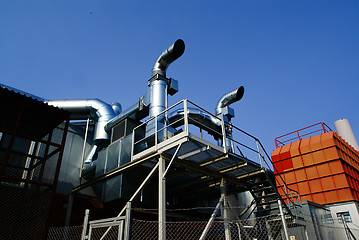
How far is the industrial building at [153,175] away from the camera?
28.1ft

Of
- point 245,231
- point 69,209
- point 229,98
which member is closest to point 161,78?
point 229,98

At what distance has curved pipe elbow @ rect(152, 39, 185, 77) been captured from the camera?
41.5 feet

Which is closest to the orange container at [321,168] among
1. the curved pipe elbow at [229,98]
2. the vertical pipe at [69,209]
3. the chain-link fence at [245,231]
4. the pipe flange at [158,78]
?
the chain-link fence at [245,231]

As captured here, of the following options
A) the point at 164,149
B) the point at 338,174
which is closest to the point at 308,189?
the point at 338,174

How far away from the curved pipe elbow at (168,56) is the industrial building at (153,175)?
0.05 meters

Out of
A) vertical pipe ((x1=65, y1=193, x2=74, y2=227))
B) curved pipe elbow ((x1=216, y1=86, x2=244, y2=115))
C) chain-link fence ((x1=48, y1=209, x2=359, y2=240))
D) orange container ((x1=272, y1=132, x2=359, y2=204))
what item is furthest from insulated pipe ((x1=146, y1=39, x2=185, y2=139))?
orange container ((x1=272, y1=132, x2=359, y2=204))

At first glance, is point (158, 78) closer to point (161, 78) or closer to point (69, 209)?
point (161, 78)

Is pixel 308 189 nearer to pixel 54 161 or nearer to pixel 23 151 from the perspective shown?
pixel 54 161

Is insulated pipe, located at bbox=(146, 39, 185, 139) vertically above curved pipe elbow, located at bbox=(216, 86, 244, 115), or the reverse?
curved pipe elbow, located at bbox=(216, 86, 244, 115)

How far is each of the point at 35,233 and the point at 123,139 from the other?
446cm

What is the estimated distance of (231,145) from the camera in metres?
15.7

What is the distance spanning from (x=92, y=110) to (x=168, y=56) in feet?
16.3

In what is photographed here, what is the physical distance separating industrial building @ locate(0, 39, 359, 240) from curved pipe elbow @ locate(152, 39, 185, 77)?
0.05m

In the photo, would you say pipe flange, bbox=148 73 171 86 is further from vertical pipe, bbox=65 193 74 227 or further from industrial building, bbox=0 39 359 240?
vertical pipe, bbox=65 193 74 227
